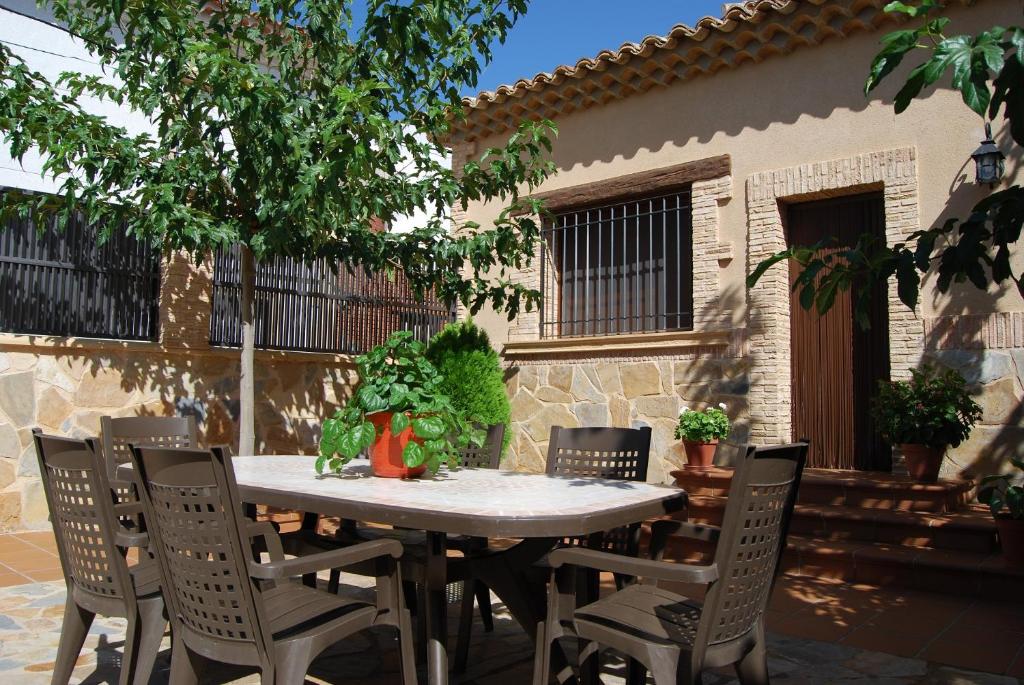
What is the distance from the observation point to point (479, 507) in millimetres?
2334

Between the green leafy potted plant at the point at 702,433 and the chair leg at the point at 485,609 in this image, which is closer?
the chair leg at the point at 485,609

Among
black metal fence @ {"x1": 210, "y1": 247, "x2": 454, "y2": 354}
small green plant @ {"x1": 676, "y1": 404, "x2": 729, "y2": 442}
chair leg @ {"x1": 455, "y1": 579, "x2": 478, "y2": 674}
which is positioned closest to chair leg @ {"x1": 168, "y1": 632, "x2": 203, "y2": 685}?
chair leg @ {"x1": 455, "y1": 579, "x2": 478, "y2": 674}

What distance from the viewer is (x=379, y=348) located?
3115 mm

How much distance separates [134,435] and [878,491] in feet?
14.9

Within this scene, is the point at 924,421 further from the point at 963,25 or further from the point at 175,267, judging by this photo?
the point at 175,267

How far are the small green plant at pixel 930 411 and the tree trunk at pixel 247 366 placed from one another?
4.45 metres

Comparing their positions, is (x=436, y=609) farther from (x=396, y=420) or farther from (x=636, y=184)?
(x=636, y=184)

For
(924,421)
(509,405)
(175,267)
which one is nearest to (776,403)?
(924,421)

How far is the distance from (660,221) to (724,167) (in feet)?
2.69

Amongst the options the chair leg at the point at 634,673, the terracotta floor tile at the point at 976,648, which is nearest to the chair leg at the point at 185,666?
the chair leg at the point at 634,673

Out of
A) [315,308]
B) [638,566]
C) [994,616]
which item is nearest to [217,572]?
[638,566]

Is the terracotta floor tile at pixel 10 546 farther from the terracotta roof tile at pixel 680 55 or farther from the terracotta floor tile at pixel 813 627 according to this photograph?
the terracotta roof tile at pixel 680 55

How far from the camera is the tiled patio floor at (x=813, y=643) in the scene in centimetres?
319

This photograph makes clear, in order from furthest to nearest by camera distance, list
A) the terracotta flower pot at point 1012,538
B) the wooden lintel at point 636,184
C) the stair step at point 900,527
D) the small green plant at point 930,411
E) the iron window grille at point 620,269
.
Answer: the iron window grille at point 620,269, the wooden lintel at point 636,184, the small green plant at point 930,411, the stair step at point 900,527, the terracotta flower pot at point 1012,538
